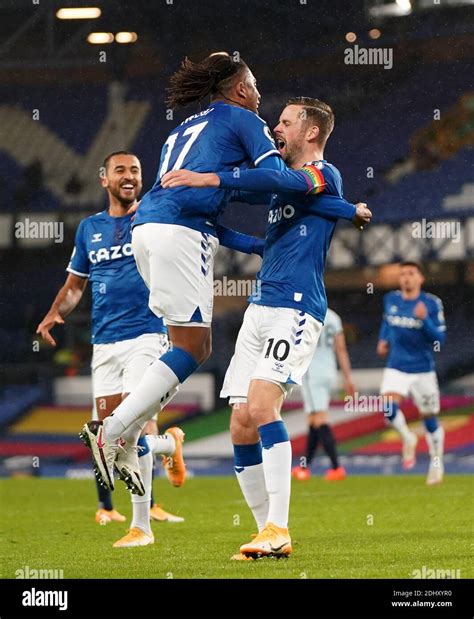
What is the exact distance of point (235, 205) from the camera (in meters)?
13.9

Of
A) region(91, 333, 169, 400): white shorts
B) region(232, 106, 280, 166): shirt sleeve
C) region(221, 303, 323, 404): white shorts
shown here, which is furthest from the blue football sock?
region(232, 106, 280, 166): shirt sleeve

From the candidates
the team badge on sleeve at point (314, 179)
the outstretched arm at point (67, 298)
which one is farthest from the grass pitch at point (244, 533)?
the team badge on sleeve at point (314, 179)

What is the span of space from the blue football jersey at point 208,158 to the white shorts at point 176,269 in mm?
57

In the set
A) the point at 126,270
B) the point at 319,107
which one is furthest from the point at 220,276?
the point at 319,107

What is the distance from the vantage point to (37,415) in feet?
47.3

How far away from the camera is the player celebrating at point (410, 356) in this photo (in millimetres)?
11555

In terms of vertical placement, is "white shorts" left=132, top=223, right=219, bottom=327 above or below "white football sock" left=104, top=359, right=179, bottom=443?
above

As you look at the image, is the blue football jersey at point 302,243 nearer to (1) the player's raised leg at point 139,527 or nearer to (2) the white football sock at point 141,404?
(2) the white football sock at point 141,404

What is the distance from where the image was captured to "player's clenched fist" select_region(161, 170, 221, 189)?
5.11 metres

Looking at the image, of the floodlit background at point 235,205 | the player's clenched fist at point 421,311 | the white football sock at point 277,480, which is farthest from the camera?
the floodlit background at point 235,205

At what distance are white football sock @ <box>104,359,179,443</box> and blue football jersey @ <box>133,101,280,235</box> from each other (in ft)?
2.27

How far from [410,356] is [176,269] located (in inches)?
267

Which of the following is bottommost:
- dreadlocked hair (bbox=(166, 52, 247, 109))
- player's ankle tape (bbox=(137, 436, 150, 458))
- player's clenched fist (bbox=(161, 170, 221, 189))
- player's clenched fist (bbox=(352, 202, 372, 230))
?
player's ankle tape (bbox=(137, 436, 150, 458))

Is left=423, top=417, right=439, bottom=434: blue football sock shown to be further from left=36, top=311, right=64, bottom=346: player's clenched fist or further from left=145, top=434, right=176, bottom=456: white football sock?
left=36, top=311, right=64, bottom=346: player's clenched fist
